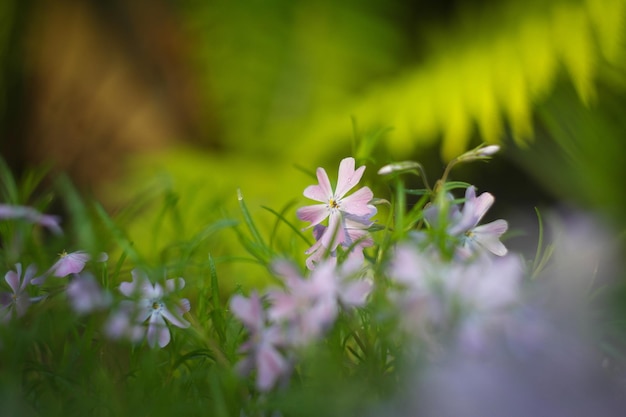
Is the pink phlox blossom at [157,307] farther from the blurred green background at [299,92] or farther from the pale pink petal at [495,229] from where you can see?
the blurred green background at [299,92]

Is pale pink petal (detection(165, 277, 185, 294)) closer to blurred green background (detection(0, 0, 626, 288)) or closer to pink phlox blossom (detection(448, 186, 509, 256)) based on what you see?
pink phlox blossom (detection(448, 186, 509, 256))

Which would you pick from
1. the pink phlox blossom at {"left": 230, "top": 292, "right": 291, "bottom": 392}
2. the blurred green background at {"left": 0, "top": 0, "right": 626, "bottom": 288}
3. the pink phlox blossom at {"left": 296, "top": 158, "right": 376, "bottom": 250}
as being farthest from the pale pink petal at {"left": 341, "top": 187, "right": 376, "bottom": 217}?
the blurred green background at {"left": 0, "top": 0, "right": 626, "bottom": 288}

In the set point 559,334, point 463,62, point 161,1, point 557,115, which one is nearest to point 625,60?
point 557,115

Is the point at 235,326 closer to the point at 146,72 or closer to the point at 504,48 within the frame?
the point at 504,48

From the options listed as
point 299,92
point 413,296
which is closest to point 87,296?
point 413,296

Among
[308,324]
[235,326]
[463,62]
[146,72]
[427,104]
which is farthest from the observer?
[146,72]

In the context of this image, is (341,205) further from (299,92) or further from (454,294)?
(299,92)
